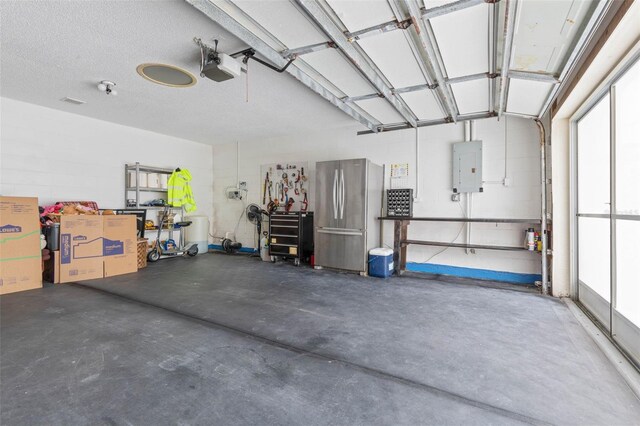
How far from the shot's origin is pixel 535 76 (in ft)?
9.30

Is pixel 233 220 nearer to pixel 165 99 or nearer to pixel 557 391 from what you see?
pixel 165 99

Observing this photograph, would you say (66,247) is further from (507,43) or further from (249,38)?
(507,43)

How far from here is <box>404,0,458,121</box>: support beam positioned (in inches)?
80.3

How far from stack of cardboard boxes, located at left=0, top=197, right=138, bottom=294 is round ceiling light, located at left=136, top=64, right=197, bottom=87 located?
94.0 inches

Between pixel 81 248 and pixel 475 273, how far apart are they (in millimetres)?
6119

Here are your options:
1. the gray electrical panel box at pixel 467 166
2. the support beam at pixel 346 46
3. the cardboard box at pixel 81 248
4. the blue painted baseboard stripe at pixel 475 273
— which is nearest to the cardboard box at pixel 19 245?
the cardboard box at pixel 81 248

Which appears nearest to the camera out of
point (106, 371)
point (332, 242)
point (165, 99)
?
point (106, 371)

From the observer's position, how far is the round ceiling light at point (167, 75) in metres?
3.46

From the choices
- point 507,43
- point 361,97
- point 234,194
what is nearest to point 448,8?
point 507,43

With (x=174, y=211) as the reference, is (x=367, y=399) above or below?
below

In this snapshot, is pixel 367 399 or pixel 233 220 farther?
pixel 233 220

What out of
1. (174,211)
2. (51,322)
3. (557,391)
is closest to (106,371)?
(51,322)

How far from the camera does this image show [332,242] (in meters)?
5.15

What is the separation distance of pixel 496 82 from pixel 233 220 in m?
6.13
